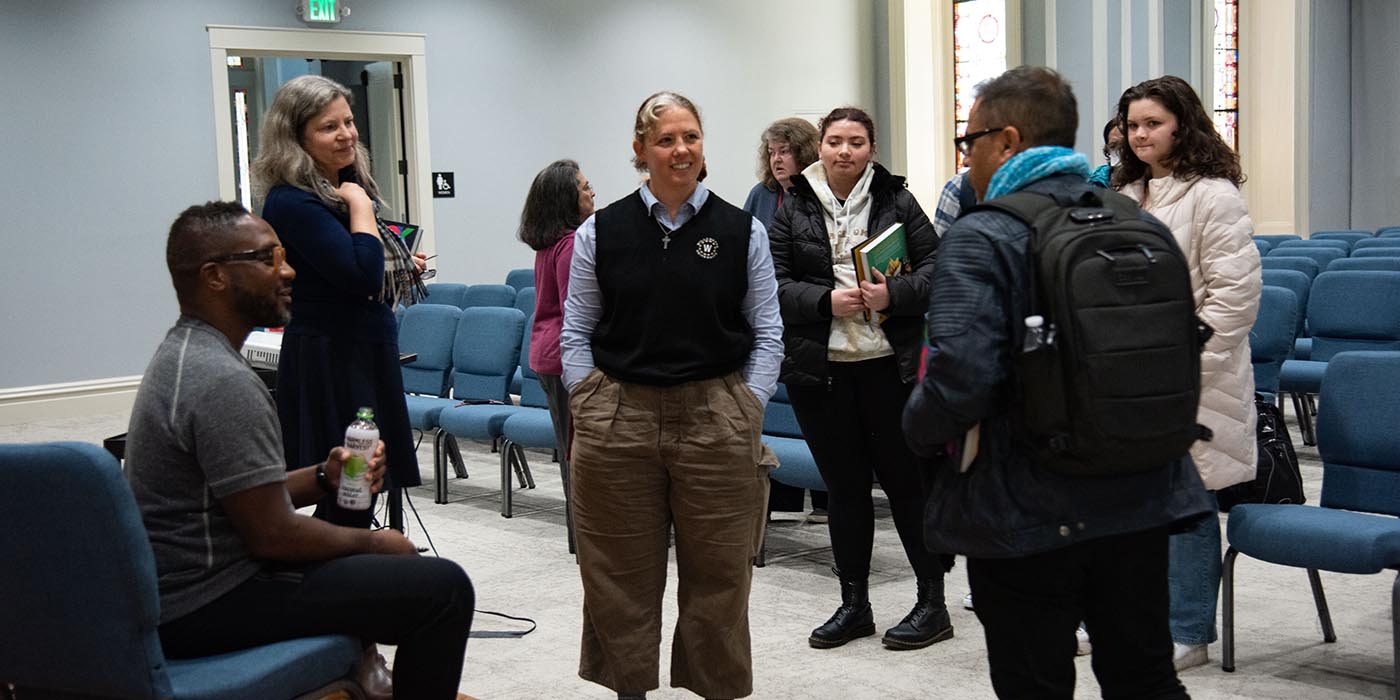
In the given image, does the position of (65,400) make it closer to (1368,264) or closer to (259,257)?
(259,257)

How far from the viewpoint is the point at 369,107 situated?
11.8 m

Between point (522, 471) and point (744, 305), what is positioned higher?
point (744, 305)

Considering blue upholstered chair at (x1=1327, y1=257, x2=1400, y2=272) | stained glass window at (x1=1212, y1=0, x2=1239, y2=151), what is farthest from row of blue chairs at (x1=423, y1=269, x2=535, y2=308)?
stained glass window at (x1=1212, y1=0, x2=1239, y2=151)

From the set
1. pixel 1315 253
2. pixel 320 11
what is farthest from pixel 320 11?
pixel 1315 253

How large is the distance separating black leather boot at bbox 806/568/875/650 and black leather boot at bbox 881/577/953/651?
0.28 feet

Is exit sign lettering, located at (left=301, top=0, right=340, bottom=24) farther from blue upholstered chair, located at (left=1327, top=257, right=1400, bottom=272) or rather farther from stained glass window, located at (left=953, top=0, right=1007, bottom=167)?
blue upholstered chair, located at (left=1327, top=257, right=1400, bottom=272)

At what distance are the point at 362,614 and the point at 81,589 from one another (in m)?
0.49

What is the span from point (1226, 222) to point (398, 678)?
7.41 feet

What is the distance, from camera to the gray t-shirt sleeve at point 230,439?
232 centimetres

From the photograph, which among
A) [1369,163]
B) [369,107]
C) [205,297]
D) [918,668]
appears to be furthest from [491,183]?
[1369,163]

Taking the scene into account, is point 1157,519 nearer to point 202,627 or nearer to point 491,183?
point 202,627

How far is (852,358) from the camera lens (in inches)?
151

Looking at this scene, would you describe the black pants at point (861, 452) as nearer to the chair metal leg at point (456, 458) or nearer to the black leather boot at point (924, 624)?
the black leather boot at point (924, 624)

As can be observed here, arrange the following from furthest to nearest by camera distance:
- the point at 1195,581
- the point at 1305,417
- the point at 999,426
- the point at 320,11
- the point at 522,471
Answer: the point at 320,11 < the point at 1305,417 < the point at 522,471 < the point at 1195,581 < the point at 999,426
